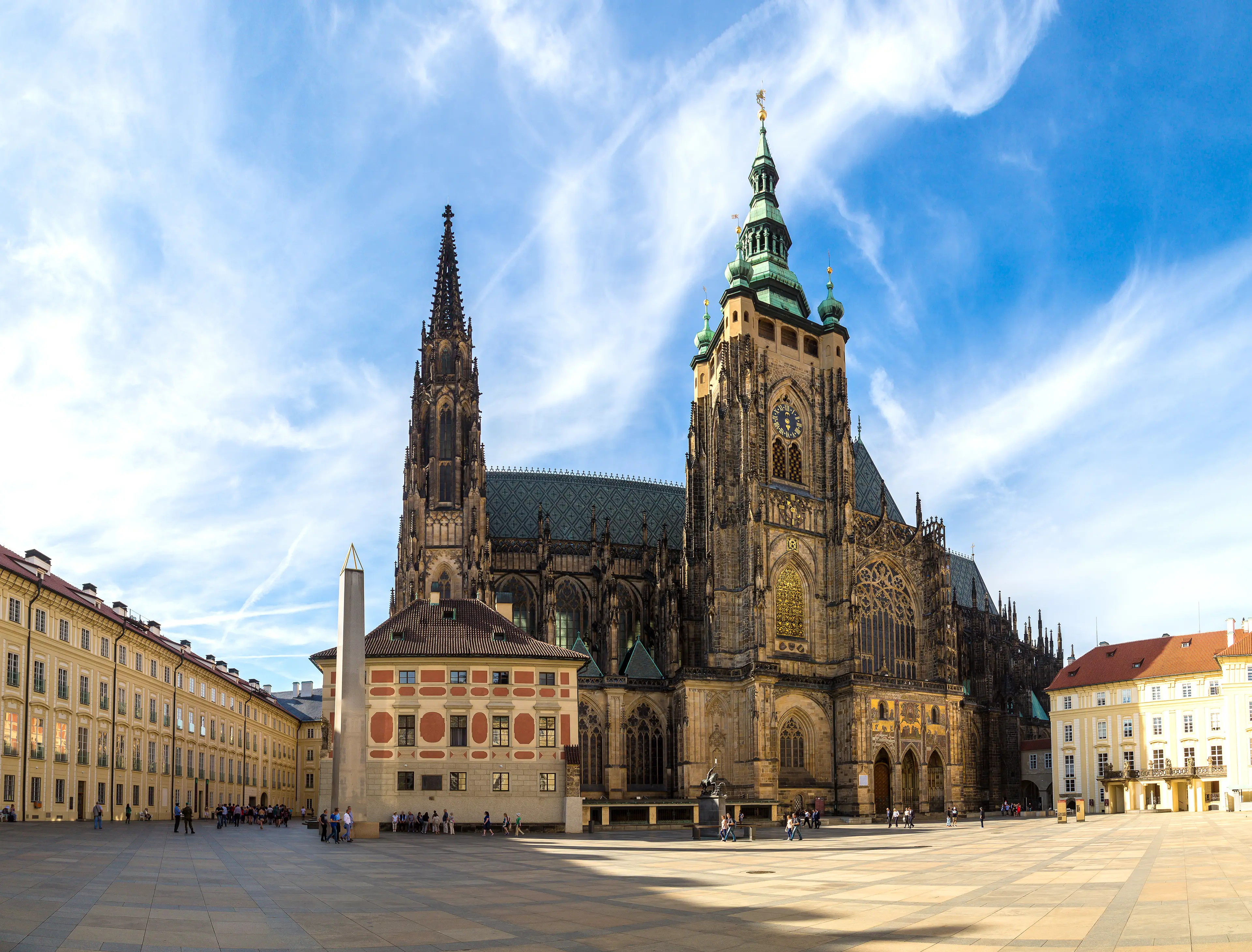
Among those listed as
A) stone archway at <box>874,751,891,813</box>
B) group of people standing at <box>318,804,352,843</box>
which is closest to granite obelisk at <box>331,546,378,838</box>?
group of people standing at <box>318,804,352,843</box>

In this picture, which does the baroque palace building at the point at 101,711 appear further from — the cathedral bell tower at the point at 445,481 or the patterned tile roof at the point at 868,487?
the patterned tile roof at the point at 868,487

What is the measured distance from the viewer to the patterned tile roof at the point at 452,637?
53.4 meters

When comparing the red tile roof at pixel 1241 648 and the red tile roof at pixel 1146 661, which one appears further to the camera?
the red tile roof at pixel 1146 661

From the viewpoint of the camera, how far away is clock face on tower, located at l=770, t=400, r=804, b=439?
8150 cm

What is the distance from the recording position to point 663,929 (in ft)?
60.2

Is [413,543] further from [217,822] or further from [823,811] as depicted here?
[823,811]

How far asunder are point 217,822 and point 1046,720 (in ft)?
250

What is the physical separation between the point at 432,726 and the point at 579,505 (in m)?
37.7

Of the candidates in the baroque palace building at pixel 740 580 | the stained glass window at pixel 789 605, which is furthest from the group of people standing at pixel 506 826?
the stained glass window at pixel 789 605

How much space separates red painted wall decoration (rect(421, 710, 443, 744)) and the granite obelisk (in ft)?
32.6

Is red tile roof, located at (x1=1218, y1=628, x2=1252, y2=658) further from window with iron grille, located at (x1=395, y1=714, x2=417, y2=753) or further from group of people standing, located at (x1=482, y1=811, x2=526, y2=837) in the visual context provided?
window with iron grille, located at (x1=395, y1=714, x2=417, y2=753)

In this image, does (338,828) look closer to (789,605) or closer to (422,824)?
(422,824)

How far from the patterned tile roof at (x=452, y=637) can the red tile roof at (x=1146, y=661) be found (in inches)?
2121

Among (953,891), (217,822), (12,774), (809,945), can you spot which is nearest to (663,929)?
(809,945)
